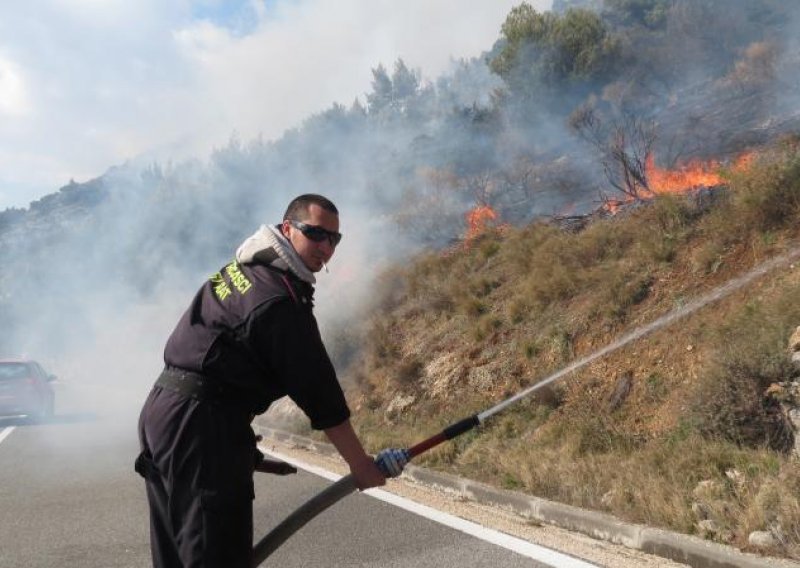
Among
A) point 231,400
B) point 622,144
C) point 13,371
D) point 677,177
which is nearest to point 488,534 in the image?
point 231,400

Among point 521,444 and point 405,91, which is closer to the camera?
point 521,444

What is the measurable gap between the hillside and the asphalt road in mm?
1205

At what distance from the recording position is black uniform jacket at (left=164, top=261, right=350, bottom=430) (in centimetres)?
239

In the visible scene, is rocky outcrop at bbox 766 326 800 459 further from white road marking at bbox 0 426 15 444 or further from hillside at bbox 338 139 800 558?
white road marking at bbox 0 426 15 444

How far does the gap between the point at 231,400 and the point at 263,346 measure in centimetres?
26

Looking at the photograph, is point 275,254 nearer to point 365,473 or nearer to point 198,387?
point 198,387

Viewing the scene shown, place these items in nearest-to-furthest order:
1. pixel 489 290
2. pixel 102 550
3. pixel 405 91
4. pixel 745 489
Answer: pixel 745 489 < pixel 102 550 < pixel 489 290 < pixel 405 91

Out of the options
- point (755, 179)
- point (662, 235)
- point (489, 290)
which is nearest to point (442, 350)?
point (489, 290)

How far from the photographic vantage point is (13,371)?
15.4m

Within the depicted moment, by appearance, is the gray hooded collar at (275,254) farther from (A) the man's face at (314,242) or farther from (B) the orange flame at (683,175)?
(B) the orange flame at (683,175)

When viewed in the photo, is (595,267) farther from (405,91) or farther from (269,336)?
(405,91)

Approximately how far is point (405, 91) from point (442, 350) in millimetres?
68258

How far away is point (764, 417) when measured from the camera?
557 centimetres

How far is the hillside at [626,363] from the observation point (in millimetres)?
5199
